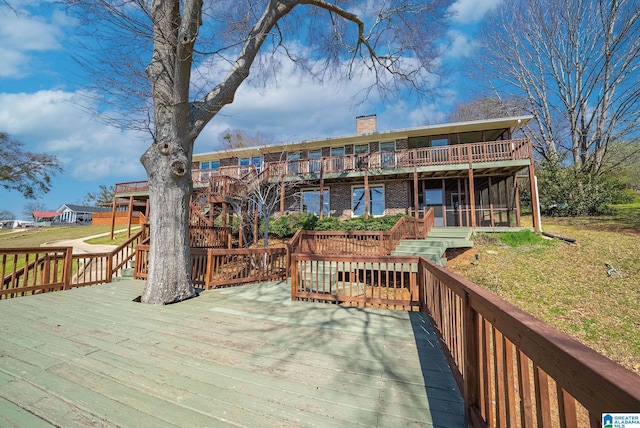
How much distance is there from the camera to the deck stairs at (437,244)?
894 centimetres

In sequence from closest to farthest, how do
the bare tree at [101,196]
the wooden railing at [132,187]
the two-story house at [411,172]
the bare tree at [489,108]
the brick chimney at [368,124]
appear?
the two-story house at [411,172] → the brick chimney at [368,124] → the wooden railing at [132,187] → the bare tree at [489,108] → the bare tree at [101,196]

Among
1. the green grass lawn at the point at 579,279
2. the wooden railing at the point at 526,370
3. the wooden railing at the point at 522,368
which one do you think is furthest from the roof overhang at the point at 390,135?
the wooden railing at the point at 526,370

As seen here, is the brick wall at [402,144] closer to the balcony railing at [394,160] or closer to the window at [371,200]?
the balcony railing at [394,160]

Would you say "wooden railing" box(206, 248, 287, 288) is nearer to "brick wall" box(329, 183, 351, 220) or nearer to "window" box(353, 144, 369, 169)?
"window" box(353, 144, 369, 169)

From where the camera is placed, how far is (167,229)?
564 centimetres

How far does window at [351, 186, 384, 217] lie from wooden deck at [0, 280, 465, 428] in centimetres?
1218

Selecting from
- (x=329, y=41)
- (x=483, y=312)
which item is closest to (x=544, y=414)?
(x=483, y=312)

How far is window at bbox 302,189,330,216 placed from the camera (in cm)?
1759

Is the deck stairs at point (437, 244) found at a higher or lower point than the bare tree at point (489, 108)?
lower

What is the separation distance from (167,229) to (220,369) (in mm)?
3830

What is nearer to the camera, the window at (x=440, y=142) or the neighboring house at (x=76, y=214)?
the window at (x=440, y=142)

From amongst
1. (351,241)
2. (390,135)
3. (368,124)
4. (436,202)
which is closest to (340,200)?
(390,135)

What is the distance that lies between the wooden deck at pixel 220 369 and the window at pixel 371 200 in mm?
12177

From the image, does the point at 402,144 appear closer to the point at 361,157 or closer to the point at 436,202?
the point at 361,157
